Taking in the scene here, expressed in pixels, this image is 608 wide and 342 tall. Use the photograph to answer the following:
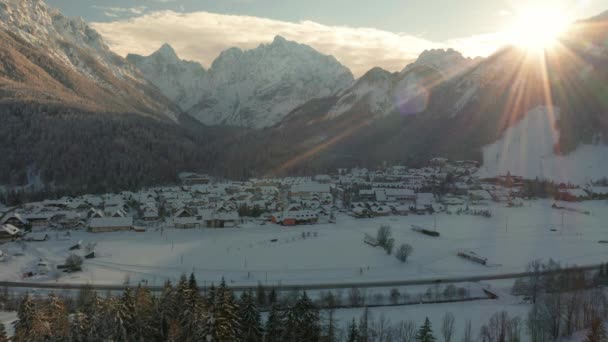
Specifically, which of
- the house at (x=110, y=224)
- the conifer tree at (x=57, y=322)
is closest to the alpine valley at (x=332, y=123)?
the house at (x=110, y=224)

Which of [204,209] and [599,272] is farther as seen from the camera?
[204,209]

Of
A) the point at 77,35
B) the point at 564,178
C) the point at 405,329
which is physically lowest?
the point at 405,329

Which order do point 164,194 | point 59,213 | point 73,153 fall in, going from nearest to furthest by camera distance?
1. point 59,213
2. point 164,194
3. point 73,153

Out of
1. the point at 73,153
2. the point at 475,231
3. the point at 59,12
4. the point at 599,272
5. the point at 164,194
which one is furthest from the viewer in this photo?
the point at 59,12

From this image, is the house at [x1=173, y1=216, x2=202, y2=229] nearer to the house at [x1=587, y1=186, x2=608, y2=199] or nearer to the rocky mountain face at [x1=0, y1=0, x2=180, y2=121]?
the house at [x1=587, y1=186, x2=608, y2=199]

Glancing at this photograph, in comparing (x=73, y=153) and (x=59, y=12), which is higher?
(x=59, y=12)

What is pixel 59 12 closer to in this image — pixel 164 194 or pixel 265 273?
pixel 164 194

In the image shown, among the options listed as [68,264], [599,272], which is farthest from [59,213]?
[599,272]

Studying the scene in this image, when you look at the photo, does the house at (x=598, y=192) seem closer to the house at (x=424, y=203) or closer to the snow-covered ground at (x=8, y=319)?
the house at (x=424, y=203)
